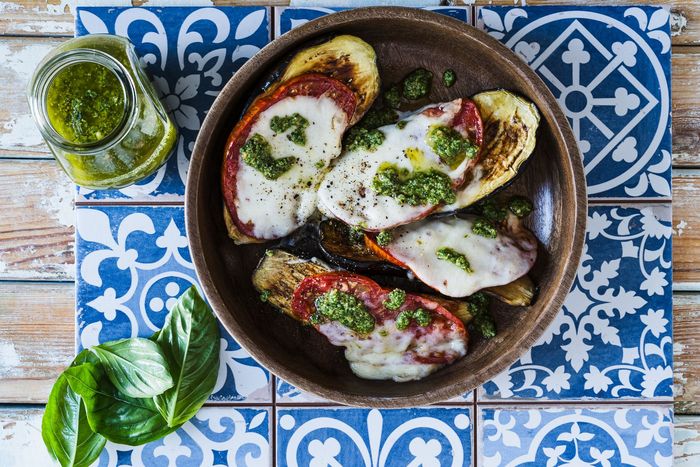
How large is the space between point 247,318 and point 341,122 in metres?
0.37

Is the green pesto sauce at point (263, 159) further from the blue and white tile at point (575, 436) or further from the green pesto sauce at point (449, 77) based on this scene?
the blue and white tile at point (575, 436)

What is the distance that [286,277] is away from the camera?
1175mm

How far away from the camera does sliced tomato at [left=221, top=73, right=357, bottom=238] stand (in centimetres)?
110

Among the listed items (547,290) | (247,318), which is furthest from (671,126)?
(247,318)

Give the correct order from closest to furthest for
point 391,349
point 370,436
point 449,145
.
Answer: point 449,145, point 391,349, point 370,436

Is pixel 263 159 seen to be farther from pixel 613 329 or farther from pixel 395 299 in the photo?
pixel 613 329

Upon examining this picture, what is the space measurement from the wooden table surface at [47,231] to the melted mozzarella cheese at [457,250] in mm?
400

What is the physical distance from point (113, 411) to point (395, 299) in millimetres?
522

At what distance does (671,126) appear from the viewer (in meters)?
1.29

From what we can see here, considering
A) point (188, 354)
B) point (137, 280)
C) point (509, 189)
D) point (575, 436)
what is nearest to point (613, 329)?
point (575, 436)

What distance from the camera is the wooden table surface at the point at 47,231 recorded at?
1310mm

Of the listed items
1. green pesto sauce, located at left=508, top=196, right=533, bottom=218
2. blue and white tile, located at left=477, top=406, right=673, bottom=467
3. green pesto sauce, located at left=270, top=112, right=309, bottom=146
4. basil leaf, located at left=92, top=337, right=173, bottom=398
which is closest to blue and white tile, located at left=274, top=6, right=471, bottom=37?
green pesto sauce, located at left=270, top=112, right=309, bottom=146

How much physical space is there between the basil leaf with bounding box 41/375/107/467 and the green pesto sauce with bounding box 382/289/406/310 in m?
0.55

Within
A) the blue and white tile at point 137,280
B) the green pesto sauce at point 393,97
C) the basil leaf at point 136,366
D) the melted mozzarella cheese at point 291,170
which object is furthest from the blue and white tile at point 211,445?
the green pesto sauce at point 393,97
